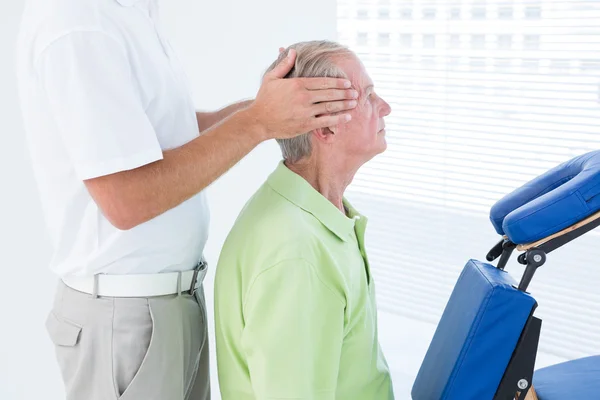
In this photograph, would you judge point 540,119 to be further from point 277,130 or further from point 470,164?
point 277,130

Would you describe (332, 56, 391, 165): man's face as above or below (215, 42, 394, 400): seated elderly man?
above

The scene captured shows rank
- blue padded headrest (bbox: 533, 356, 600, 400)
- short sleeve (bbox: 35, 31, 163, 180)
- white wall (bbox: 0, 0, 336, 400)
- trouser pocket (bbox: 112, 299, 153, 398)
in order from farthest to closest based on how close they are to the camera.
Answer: white wall (bbox: 0, 0, 336, 400)
blue padded headrest (bbox: 533, 356, 600, 400)
trouser pocket (bbox: 112, 299, 153, 398)
short sleeve (bbox: 35, 31, 163, 180)

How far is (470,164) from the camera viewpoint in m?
3.88

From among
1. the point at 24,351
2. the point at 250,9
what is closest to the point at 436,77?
the point at 250,9

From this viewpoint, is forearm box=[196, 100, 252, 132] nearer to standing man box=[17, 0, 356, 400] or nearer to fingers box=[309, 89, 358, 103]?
standing man box=[17, 0, 356, 400]

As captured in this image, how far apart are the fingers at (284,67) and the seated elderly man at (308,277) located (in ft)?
0.09

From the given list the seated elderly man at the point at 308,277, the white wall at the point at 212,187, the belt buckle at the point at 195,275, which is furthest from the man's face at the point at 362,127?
the white wall at the point at 212,187

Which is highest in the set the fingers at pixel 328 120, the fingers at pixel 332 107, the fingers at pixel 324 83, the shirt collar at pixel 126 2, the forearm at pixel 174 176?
the shirt collar at pixel 126 2

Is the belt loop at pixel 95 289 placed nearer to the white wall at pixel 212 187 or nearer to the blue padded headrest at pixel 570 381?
the blue padded headrest at pixel 570 381

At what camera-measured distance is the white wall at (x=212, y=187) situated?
3.00 meters

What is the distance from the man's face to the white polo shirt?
33cm

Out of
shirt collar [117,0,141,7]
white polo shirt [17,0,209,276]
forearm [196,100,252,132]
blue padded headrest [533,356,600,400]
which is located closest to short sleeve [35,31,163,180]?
white polo shirt [17,0,209,276]

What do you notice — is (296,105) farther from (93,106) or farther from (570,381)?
(570,381)

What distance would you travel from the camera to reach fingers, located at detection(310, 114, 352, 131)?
1.67 meters
